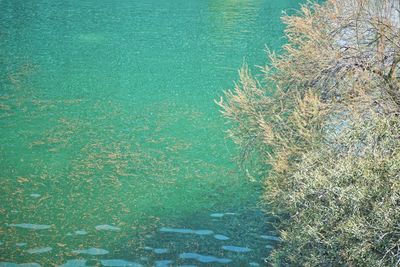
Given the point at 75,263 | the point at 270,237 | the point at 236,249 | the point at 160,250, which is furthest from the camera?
the point at 270,237

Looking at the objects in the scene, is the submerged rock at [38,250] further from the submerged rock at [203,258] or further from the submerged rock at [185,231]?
the submerged rock at [203,258]

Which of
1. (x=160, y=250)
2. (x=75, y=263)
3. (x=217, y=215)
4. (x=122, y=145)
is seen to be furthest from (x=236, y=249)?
(x=122, y=145)

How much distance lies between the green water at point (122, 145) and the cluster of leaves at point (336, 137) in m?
3.00

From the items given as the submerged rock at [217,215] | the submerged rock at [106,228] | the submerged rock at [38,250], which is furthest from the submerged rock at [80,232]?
the submerged rock at [217,215]

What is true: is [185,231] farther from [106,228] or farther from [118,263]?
[118,263]

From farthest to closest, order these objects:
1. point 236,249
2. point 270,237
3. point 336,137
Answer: point 270,237 < point 236,249 < point 336,137

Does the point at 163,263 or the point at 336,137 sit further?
the point at 163,263

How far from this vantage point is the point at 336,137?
17625mm

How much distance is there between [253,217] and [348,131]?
7.07 meters

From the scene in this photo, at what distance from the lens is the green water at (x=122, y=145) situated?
2133 cm

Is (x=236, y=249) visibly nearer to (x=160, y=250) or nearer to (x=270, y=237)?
(x=270, y=237)

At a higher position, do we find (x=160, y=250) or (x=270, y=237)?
(x=160, y=250)

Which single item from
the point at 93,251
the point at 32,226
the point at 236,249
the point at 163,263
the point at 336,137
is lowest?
the point at 236,249

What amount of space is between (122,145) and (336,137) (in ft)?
51.3
